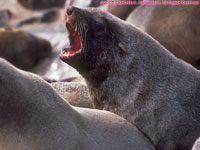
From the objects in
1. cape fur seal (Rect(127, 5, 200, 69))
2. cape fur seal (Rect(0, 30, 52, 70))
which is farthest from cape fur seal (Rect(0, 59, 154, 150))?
cape fur seal (Rect(0, 30, 52, 70))

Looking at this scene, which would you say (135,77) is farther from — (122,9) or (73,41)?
(122,9)

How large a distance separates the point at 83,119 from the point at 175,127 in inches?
36.2

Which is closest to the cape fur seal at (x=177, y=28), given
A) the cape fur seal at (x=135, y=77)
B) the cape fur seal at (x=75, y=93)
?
the cape fur seal at (x=135, y=77)

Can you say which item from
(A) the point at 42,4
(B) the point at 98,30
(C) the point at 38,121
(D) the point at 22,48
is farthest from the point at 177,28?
(A) the point at 42,4

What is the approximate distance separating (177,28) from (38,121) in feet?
10.4

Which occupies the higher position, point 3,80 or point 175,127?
point 3,80

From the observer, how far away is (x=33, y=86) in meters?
3.19

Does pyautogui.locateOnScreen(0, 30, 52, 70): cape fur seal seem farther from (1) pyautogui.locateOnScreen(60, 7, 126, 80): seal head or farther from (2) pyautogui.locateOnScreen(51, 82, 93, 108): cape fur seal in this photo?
(1) pyautogui.locateOnScreen(60, 7, 126, 80): seal head

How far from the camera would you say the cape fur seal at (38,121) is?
3.02 meters

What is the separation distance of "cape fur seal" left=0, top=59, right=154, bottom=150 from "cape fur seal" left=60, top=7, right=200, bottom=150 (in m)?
0.61

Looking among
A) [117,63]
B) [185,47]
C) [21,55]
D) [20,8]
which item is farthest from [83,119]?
[20,8]

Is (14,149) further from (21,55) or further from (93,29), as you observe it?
(21,55)

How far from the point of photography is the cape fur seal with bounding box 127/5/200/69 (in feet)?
18.5

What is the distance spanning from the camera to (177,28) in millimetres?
5738
